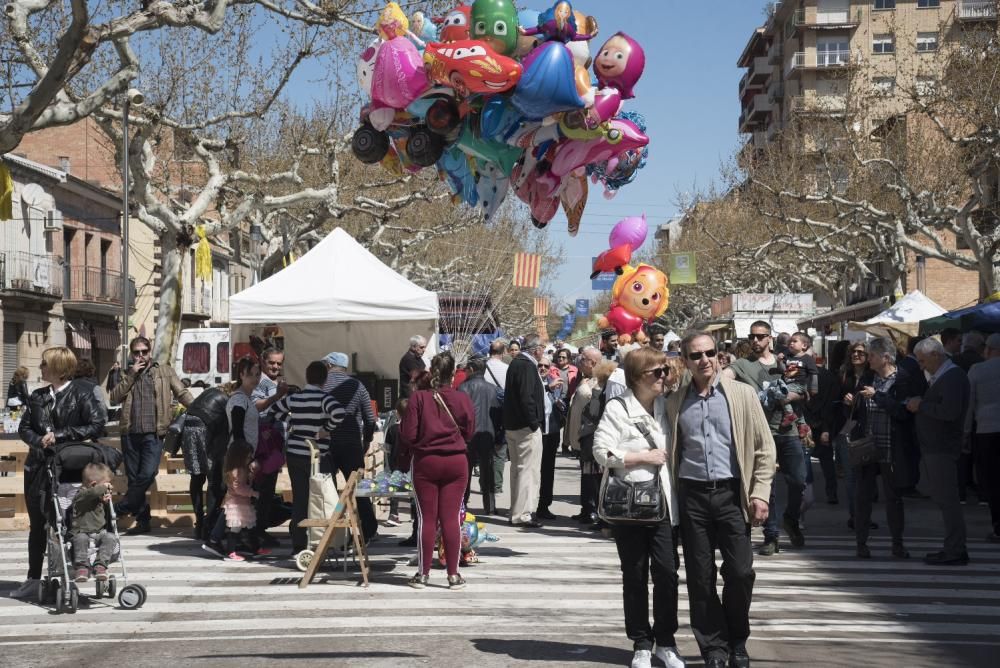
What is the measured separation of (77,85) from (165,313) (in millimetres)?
5727

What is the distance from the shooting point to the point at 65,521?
858cm

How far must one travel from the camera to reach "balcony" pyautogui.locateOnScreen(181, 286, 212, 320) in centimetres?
5785

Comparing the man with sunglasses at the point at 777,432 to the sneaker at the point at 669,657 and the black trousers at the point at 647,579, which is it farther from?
the sneaker at the point at 669,657

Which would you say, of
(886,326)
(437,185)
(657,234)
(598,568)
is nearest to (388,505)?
(598,568)

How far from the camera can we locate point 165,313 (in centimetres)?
1978

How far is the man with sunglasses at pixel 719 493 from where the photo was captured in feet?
20.9

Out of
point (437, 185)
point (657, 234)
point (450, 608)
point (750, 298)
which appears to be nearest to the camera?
point (450, 608)

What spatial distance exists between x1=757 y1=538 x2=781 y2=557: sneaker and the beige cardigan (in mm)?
4546

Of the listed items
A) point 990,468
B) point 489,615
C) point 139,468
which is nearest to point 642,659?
point 489,615

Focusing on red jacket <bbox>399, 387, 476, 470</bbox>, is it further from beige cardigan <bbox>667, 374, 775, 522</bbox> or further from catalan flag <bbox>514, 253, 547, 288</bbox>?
catalan flag <bbox>514, 253, 547, 288</bbox>

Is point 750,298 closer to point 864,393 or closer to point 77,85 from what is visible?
point 77,85

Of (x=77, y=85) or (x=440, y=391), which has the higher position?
(x=77, y=85)

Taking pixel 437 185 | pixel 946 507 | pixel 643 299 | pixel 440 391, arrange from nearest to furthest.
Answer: pixel 440 391 < pixel 946 507 < pixel 643 299 < pixel 437 185

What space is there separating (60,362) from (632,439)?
14.7 ft
